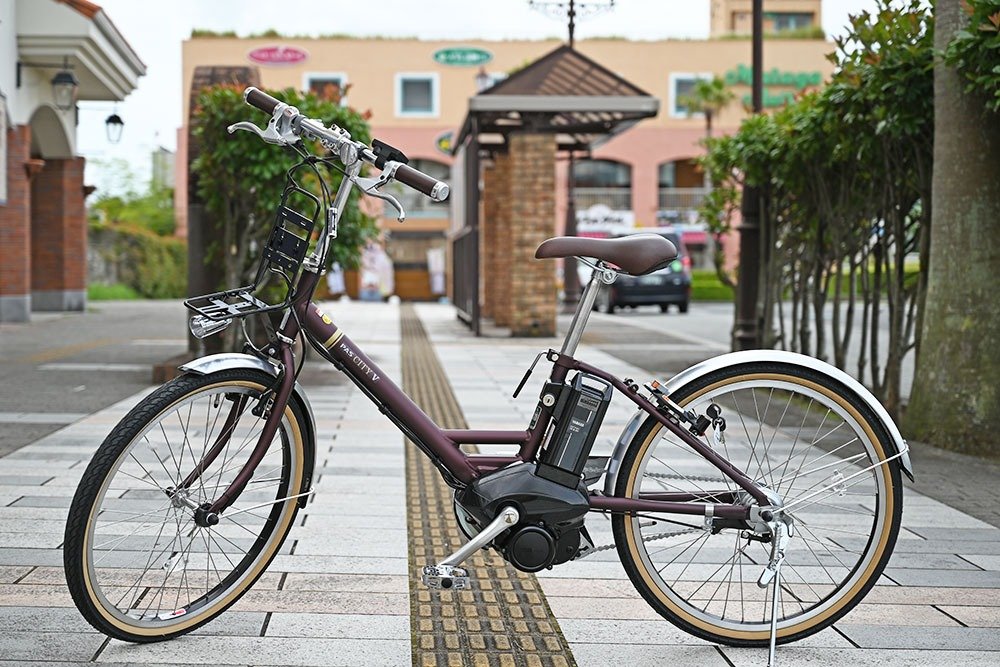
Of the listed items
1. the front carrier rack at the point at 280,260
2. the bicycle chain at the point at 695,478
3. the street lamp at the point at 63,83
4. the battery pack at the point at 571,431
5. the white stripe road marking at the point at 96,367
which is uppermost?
the street lamp at the point at 63,83

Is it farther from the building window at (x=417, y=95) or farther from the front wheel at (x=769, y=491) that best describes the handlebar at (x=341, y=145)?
the building window at (x=417, y=95)

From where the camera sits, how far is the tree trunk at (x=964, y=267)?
6.88 m

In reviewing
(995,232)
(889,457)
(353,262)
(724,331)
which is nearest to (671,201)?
(724,331)

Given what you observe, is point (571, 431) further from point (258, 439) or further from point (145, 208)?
point (145, 208)

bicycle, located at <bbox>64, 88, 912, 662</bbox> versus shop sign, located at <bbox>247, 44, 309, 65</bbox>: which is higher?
shop sign, located at <bbox>247, 44, 309, 65</bbox>

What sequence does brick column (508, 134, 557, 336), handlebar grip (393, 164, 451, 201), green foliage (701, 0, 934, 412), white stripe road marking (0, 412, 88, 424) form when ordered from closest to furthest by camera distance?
handlebar grip (393, 164, 451, 201), green foliage (701, 0, 934, 412), white stripe road marking (0, 412, 88, 424), brick column (508, 134, 557, 336)

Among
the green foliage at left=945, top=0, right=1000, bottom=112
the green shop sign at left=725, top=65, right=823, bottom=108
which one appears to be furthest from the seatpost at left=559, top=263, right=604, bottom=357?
the green shop sign at left=725, top=65, right=823, bottom=108

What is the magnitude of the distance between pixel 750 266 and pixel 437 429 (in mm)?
9201

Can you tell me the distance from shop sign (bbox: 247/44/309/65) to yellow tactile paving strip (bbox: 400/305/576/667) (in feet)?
136

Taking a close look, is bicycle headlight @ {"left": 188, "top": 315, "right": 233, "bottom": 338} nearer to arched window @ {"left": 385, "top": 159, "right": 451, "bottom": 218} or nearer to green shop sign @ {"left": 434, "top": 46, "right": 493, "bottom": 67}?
arched window @ {"left": 385, "top": 159, "right": 451, "bottom": 218}

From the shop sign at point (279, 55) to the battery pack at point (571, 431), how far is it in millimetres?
43413

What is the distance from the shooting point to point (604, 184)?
48531mm

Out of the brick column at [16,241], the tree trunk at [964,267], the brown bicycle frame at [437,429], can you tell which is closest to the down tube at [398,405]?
the brown bicycle frame at [437,429]

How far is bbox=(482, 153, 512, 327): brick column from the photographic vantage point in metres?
17.9
